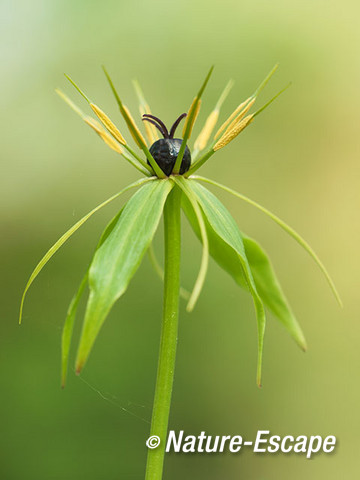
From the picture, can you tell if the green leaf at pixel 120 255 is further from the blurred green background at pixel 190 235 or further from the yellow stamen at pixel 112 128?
the blurred green background at pixel 190 235

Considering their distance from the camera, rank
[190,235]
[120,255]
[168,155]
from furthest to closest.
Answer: [190,235] < [168,155] < [120,255]


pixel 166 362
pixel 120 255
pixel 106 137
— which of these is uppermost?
pixel 106 137

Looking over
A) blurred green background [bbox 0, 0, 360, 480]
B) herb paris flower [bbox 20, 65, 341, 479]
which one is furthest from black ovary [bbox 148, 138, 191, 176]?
blurred green background [bbox 0, 0, 360, 480]

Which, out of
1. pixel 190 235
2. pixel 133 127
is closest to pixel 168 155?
pixel 133 127

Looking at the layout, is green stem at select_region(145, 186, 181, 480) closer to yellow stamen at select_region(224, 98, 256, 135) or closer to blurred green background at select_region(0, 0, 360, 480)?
yellow stamen at select_region(224, 98, 256, 135)

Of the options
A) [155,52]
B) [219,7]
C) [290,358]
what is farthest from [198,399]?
[219,7]

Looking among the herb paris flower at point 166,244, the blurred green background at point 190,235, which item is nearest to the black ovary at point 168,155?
the herb paris flower at point 166,244

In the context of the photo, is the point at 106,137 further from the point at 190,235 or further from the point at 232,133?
the point at 190,235

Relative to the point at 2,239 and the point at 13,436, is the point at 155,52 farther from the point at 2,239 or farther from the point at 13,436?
the point at 13,436
